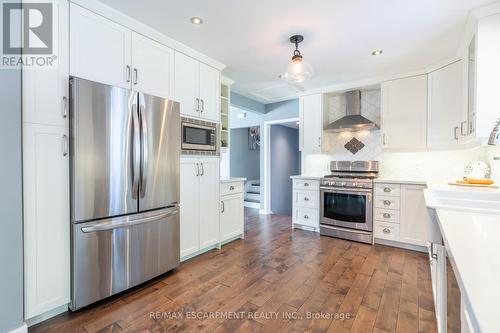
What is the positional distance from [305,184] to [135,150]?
9.40 ft

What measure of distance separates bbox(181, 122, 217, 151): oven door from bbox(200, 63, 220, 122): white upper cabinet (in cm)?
18

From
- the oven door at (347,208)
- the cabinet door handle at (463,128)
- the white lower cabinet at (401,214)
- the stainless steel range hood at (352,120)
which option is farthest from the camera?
the stainless steel range hood at (352,120)

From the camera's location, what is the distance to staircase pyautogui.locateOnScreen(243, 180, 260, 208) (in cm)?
617

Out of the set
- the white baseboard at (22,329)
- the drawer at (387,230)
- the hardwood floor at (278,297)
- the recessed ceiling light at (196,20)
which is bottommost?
the hardwood floor at (278,297)

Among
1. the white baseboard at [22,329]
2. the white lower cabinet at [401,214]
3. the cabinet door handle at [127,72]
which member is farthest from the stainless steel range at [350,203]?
the white baseboard at [22,329]

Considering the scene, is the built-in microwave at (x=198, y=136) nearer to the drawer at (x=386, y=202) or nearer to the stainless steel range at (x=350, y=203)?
the stainless steel range at (x=350, y=203)

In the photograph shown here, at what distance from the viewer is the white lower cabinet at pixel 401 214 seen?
307 cm

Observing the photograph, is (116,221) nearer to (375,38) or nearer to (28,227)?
(28,227)

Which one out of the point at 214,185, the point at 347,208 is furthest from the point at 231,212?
the point at 347,208

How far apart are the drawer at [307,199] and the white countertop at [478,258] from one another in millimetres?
2784

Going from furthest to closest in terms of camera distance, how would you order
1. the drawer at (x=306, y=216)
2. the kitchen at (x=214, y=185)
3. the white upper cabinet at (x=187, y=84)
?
the drawer at (x=306, y=216), the white upper cabinet at (x=187, y=84), the kitchen at (x=214, y=185)

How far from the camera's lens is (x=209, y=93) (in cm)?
299

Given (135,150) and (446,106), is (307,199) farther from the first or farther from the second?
(135,150)

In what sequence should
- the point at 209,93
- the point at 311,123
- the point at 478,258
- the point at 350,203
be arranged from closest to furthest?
the point at 478,258 < the point at 209,93 < the point at 350,203 < the point at 311,123
